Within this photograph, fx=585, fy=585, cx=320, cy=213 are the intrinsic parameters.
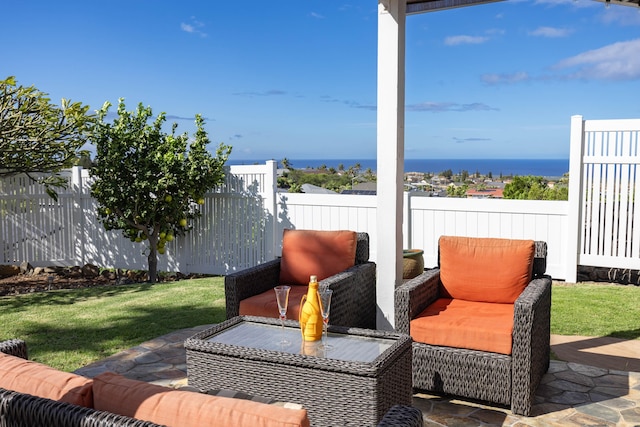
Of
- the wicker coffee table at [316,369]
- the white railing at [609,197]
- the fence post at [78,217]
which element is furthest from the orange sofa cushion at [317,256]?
the fence post at [78,217]

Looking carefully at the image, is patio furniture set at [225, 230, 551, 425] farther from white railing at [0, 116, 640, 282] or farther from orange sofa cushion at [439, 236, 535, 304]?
white railing at [0, 116, 640, 282]

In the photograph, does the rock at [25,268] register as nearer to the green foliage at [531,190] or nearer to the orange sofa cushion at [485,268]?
the orange sofa cushion at [485,268]

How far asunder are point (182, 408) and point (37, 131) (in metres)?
5.96

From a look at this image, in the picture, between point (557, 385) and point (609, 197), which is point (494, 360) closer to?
point (557, 385)

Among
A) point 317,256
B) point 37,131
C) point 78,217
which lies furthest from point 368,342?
point 78,217

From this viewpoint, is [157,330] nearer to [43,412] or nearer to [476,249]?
[476,249]

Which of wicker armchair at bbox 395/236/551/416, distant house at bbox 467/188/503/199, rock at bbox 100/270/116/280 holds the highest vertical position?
distant house at bbox 467/188/503/199

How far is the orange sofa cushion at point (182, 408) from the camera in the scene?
52.6 inches

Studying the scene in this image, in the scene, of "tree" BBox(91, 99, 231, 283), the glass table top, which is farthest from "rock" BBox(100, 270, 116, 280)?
the glass table top

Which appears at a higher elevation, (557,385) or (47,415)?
(47,415)

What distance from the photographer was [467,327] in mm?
3117

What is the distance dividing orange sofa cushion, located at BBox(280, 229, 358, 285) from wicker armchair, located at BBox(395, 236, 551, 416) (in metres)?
0.80

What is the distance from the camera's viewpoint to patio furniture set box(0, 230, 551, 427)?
2.40 m

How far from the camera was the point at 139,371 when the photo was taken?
358 centimetres
